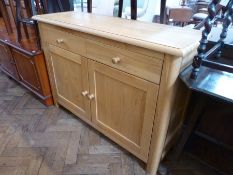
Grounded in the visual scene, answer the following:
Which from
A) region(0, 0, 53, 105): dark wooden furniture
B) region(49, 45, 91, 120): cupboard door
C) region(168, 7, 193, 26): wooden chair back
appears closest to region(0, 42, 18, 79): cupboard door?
region(0, 0, 53, 105): dark wooden furniture

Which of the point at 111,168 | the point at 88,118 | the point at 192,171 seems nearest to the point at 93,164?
the point at 111,168

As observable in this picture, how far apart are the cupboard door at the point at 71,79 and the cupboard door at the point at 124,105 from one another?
0.08 metres

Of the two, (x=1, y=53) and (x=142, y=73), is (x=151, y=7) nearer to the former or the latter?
(x=142, y=73)

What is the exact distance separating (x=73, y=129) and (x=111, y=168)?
48cm

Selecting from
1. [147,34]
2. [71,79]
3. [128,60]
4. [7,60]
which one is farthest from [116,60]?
[7,60]

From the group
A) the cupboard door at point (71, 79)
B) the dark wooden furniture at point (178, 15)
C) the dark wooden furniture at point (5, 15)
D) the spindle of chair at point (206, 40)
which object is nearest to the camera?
the spindle of chair at point (206, 40)

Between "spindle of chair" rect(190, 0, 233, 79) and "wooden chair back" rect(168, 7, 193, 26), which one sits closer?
"spindle of chair" rect(190, 0, 233, 79)

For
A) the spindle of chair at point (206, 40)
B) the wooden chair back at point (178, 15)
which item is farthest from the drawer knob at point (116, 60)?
the wooden chair back at point (178, 15)

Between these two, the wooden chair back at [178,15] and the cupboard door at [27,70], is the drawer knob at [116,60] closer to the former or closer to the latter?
the cupboard door at [27,70]

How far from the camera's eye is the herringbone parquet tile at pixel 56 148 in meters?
1.20

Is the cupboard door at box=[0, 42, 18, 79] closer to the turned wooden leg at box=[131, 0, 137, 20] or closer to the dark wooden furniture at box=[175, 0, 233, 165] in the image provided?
the turned wooden leg at box=[131, 0, 137, 20]

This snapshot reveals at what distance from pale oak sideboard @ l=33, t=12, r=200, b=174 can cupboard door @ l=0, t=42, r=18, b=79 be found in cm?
67

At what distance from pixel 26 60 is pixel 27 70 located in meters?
0.12

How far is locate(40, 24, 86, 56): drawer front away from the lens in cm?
111
